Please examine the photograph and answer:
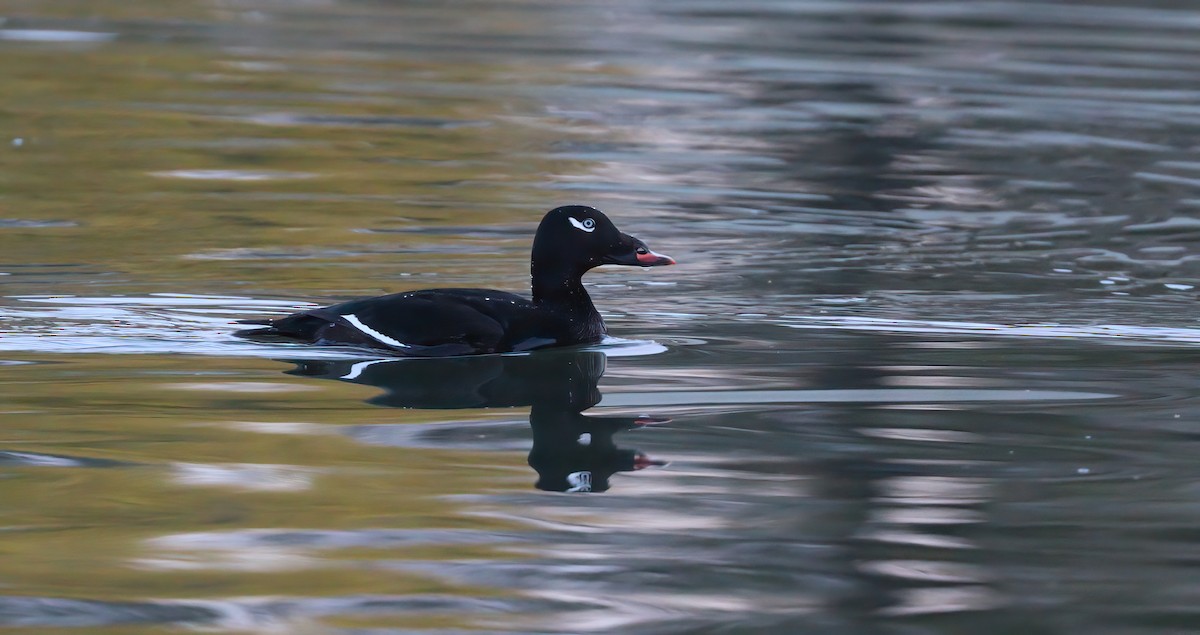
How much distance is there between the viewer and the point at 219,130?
1590cm

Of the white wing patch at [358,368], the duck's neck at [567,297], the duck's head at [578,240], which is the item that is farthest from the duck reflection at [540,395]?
the duck's head at [578,240]

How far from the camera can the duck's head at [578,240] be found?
27.7ft

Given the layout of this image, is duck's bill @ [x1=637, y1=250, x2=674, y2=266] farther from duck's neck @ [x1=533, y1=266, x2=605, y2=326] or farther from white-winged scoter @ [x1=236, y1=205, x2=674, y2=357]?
duck's neck @ [x1=533, y1=266, x2=605, y2=326]

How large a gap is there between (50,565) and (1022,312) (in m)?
5.67

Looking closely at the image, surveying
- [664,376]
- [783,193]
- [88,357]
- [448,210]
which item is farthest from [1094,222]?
[88,357]

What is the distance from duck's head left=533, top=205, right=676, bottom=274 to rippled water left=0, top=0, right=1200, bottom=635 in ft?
1.39

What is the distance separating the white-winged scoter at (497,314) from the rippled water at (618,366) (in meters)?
0.11

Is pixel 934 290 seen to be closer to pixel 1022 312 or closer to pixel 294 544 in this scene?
pixel 1022 312

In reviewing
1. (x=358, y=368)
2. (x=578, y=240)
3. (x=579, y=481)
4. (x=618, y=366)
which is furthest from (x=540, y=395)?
(x=579, y=481)

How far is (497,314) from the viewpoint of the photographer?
818cm

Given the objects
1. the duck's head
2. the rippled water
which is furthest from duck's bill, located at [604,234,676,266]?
the rippled water

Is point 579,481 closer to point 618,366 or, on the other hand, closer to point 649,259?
point 618,366

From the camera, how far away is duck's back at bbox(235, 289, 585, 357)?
8047mm

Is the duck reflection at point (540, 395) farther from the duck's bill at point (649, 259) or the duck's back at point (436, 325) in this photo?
the duck's bill at point (649, 259)
